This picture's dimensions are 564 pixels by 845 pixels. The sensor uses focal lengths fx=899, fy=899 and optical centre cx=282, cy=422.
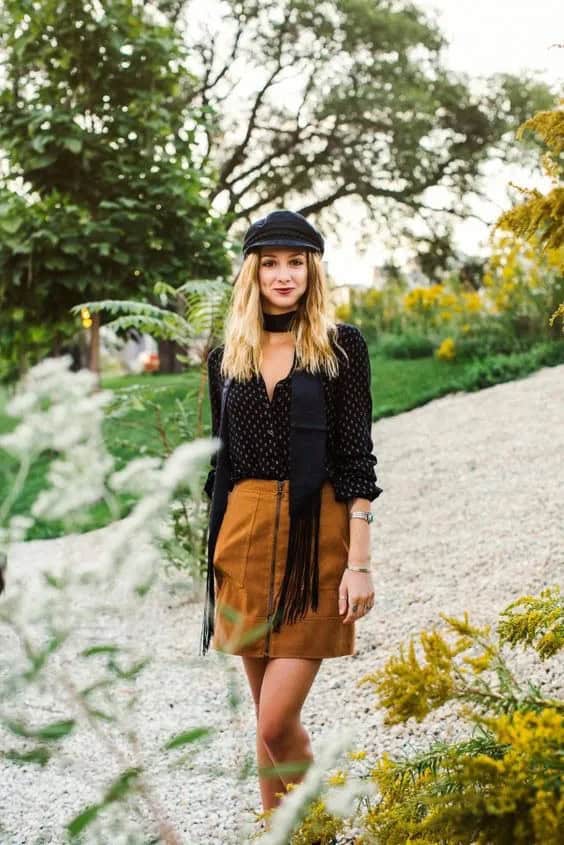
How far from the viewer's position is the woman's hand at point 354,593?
229 centimetres

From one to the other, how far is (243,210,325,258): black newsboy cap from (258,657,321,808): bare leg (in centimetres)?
110

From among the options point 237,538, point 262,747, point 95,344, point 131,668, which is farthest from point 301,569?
point 95,344

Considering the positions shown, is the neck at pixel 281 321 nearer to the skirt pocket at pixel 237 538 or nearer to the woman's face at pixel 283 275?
the woman's face at pixel 283 275

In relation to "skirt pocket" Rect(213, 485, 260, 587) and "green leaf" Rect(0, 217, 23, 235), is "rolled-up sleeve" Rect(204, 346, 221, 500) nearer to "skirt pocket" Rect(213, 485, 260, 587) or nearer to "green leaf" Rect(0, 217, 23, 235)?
"skirt pocket" Rect(213, 485, 260, 587)

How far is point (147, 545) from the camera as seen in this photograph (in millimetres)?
1255

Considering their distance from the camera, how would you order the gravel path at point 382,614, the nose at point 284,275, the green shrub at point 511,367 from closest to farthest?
the nose at point 284,275
the gravel path at point 382,614
the green shrub at point 511,367

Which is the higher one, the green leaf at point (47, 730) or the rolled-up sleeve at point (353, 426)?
the rolled-up sleeve at point (353, 426)

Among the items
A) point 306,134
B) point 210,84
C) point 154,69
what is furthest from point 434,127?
point 154,69

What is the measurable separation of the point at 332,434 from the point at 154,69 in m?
6.14

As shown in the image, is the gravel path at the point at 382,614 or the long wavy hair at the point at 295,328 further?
the gravel path at the point at 382,614

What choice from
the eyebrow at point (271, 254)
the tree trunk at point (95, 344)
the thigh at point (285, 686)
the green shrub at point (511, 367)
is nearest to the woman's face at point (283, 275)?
the eyebrow at point (271, 254)

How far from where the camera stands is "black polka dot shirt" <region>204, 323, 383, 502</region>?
2377 mm

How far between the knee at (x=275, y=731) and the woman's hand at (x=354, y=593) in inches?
11.9

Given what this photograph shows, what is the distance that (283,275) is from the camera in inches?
97.0
